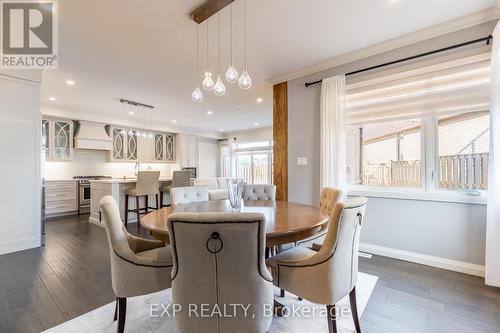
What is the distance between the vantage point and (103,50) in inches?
114

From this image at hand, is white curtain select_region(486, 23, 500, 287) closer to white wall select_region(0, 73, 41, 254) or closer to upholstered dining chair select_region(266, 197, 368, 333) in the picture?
upholstered dining chair select_region(266, 197, 368, 333)

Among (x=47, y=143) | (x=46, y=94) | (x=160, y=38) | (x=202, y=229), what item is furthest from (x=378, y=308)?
(x=47, y=143)

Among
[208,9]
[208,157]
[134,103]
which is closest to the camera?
[208,9]

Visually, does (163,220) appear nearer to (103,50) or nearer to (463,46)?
(103,50)

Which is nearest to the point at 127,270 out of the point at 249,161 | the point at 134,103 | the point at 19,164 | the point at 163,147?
the point at 19,164

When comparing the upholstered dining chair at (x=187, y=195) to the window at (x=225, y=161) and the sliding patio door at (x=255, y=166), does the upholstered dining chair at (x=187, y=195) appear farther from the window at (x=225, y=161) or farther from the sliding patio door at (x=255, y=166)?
the window at (x=225, y=161)

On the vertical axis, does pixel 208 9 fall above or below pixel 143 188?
above

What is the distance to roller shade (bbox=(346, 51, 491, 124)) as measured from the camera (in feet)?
7.79

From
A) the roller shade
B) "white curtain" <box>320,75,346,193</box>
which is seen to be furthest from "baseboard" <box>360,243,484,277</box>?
the roller shade

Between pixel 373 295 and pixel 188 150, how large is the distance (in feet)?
23.7

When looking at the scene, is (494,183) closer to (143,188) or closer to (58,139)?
(143,188)

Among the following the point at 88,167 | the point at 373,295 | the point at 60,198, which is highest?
the point at 88,167

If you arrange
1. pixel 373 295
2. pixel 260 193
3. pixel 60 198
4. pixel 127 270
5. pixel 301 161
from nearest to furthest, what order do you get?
1. pixel 127 270
2. pixel 373 295
3. pixel 260 193
4. pixel 301 161
5. pixel 60 198

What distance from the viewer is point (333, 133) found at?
316cm
